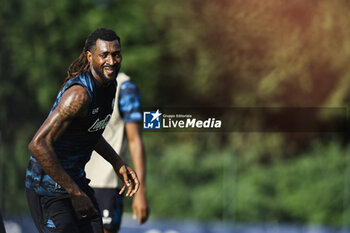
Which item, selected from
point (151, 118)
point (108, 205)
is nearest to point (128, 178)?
point (108, 205)

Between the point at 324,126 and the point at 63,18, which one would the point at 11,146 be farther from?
the point at 324,126

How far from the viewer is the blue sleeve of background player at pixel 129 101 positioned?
5031mm

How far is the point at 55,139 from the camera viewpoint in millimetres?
3311

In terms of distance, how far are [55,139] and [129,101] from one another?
69.3 inches

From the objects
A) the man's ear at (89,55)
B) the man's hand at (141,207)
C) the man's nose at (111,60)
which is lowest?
the man's hand at (141,207)

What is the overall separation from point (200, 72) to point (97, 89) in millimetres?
3923

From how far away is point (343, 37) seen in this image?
21.8 ft

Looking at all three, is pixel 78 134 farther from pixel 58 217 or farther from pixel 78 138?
pixel 58 217

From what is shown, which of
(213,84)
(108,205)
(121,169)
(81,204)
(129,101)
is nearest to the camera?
(81,204)

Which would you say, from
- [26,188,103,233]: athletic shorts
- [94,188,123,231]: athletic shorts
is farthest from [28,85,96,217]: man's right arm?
[94,188,123,231]: athletic shorts

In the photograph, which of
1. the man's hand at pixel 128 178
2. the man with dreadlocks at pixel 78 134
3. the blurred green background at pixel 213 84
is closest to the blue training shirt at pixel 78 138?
the man with dreadlocks at pixel 78 134

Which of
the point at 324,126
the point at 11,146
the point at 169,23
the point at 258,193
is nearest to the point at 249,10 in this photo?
the point at 169,23

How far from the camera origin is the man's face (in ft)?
11.6

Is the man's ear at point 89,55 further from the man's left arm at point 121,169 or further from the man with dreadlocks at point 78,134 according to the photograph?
the man's left arm at point 121,169
